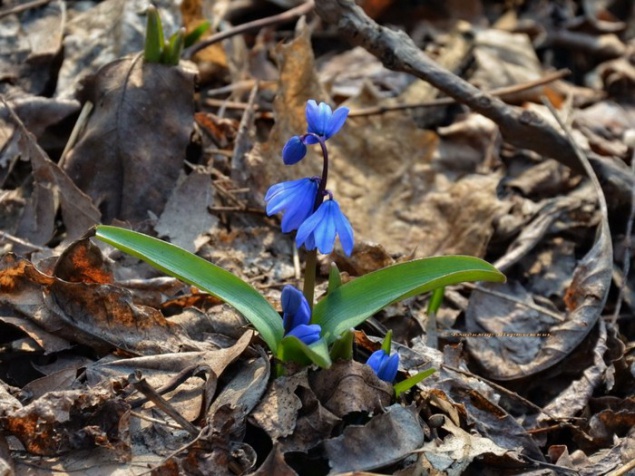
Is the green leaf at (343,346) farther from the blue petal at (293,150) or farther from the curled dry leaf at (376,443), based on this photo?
the blue petal at (293,150)

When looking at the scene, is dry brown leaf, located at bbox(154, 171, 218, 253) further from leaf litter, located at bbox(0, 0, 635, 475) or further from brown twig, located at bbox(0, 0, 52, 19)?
brown twig, located at bbox(0, 0, 52, 19)

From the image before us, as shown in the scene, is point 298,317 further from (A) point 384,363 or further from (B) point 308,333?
(A) point 384,363

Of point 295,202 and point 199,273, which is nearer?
point 295,202

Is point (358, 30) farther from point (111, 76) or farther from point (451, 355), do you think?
point (451, 355)

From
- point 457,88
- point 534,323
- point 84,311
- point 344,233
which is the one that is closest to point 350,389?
point 344,233

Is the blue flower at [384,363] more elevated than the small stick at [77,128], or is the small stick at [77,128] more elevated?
the small stick at [77,128]

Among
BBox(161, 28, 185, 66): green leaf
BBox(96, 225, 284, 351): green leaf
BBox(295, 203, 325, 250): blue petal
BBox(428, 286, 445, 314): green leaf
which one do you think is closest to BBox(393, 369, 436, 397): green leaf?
BBox(96, 225, 284, 351): green leaf

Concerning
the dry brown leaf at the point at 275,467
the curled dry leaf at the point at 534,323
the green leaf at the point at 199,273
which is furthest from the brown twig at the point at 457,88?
the dry brown leaf at the point at 275,467
